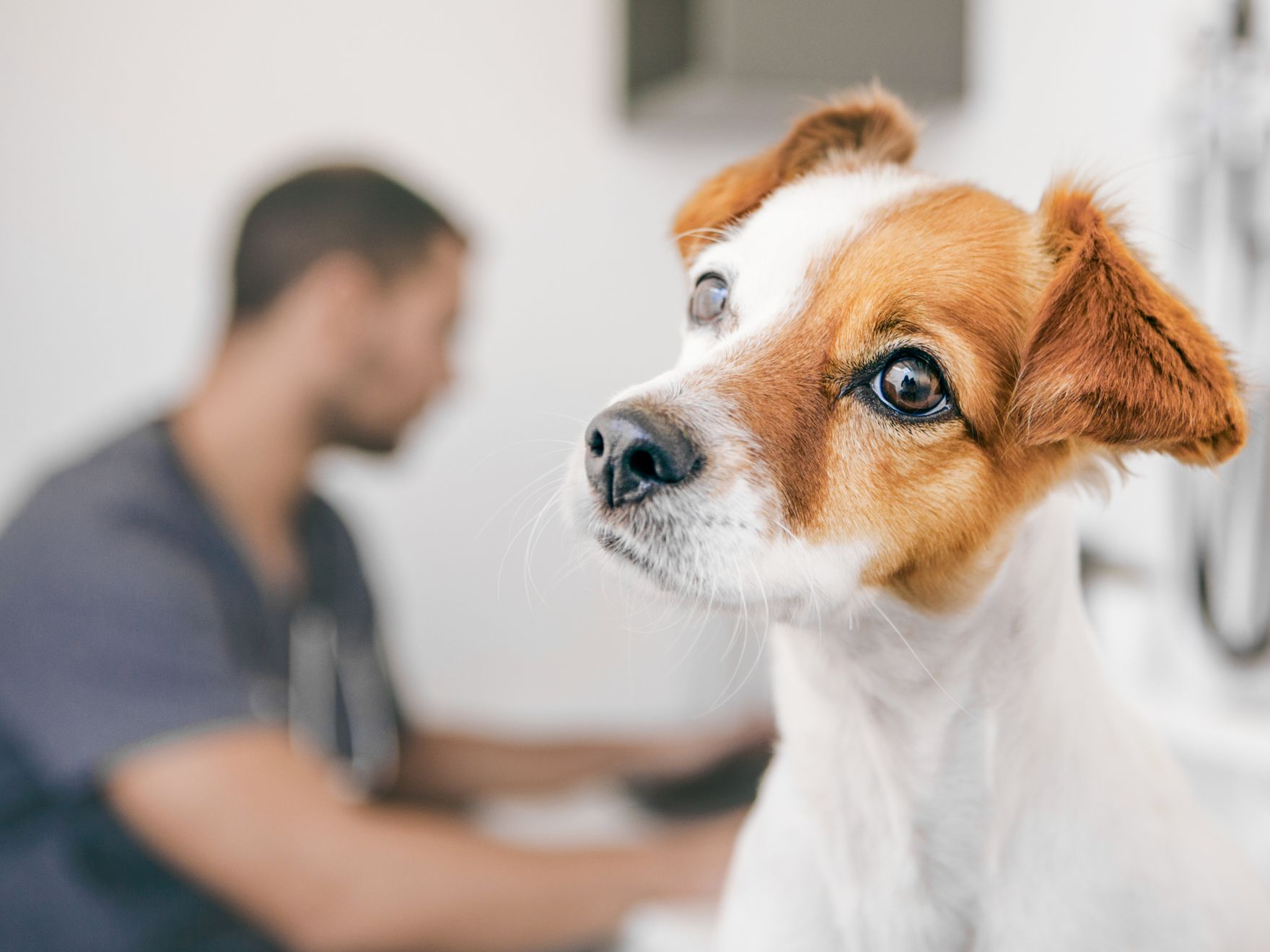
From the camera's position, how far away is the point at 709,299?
0.66 m

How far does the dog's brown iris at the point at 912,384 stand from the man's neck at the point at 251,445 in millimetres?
1307

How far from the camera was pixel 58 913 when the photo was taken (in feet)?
4.50

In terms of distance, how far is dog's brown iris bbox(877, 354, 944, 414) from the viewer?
57 centimetres

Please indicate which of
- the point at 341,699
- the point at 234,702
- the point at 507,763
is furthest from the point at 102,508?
the point at 507,763

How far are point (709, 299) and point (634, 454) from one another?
167 mm

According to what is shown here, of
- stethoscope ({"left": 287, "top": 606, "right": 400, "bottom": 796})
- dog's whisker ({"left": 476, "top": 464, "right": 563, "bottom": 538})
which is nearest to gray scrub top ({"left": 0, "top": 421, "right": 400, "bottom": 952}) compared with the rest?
stethoscope ({"left": 287, "top": 606, "right": 400, "bottom": 796})

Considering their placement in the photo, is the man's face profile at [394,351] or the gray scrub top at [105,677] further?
the man's face profile at [394,351]

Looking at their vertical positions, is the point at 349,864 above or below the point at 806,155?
below

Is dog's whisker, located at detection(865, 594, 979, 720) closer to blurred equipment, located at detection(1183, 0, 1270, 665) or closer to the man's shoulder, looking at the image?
blurred equipment, located at detection(1183, 0, 1270, 665)

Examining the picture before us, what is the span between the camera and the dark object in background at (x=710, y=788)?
1794 mm

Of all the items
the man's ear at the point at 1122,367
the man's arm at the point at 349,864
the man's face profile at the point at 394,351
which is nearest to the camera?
the man's ear at the point at 1122,367

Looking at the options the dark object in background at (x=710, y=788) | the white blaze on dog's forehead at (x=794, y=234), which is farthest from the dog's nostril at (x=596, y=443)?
the dark object in background at (x=710, y=788)

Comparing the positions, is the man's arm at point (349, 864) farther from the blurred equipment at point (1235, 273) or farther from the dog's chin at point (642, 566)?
the dog's chin at point (642, 566)

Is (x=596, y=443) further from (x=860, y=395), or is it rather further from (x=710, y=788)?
(x=710, y=788)
